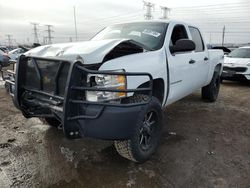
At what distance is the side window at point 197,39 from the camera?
16.6 feet

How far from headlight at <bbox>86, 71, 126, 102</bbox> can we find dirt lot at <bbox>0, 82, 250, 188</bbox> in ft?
3.04

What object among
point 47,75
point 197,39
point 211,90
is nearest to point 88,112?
point 47,75

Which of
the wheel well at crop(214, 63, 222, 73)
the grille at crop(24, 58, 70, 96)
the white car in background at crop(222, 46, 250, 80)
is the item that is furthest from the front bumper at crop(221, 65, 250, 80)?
the grille at crop(24, 58, 70, 96)

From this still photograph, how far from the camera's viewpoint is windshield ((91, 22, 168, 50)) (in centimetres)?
374

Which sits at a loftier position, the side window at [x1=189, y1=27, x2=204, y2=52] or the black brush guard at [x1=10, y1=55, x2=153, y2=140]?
the side window at [x1=189, y1=27, x2=204, y2=52]

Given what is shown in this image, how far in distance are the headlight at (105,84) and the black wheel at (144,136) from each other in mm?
279

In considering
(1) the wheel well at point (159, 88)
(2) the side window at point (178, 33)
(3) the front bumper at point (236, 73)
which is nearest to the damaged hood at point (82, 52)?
(1) the wheel well at point (159, 88)

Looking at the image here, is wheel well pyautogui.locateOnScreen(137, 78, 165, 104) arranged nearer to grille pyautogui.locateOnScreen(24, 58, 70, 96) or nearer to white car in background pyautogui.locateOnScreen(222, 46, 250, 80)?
grille pyautogui.locateOnScreen(24, 58, 70, 96)

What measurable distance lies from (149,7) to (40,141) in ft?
162

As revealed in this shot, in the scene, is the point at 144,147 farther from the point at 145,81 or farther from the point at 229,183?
the point at 229,183

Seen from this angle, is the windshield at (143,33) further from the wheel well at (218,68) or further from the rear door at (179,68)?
the wheel well at (218,68)

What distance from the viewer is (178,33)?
445 cm

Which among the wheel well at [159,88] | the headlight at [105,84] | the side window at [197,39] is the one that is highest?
the side window at [197,39]

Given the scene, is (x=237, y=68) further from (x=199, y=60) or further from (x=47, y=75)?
(x=47, y=75)
